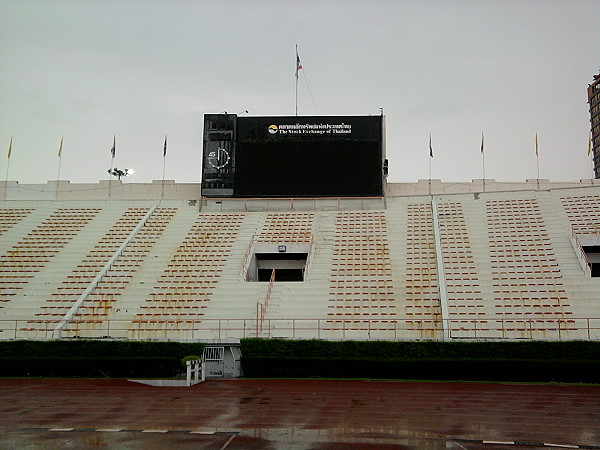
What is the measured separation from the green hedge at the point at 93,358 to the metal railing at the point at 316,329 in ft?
4.41

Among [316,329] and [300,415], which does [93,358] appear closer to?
[316,329]

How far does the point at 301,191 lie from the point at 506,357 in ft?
55.1

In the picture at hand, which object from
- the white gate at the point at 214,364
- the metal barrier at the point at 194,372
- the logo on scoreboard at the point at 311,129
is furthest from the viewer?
the logo on scoreboard at the point at 311,129

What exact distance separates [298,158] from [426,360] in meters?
16.9

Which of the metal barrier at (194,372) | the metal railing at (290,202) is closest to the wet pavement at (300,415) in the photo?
the metal barrier at (194,372)

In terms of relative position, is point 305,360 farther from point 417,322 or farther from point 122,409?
point 122,409

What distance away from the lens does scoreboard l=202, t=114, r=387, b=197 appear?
3278 cm

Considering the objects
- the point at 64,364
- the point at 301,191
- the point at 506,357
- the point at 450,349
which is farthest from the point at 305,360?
the point at 301,191

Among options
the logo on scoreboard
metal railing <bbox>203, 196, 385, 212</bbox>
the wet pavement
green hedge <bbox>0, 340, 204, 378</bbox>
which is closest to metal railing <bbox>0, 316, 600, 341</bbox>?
green hedge <bbox>0, 340, 204, 378</bbox>

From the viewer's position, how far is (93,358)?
21000mm

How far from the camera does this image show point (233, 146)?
111 ft

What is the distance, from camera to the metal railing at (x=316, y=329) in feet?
72.1

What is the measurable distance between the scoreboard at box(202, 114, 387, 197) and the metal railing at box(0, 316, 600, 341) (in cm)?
1086

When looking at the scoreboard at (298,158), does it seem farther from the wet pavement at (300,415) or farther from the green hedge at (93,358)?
the wet pavement at (300,415)
